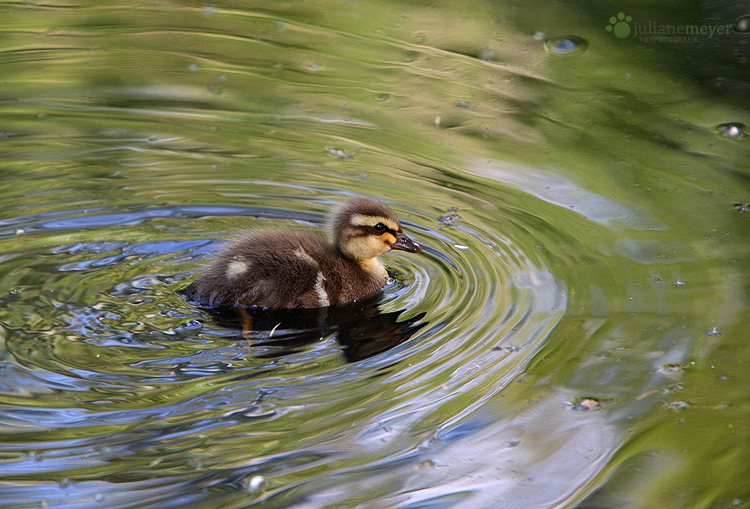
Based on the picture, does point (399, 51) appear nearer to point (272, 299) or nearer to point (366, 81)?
point (366, 81)

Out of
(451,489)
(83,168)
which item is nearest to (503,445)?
(451,489)

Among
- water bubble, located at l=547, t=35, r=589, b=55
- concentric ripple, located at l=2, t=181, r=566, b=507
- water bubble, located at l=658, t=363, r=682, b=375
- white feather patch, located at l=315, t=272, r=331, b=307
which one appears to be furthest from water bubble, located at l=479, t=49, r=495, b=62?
water bubble, located at l=658, t=363, r=682, b=375

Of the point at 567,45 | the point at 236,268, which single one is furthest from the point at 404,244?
the point at 567,45

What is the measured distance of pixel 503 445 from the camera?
11.4ft

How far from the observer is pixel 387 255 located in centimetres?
575

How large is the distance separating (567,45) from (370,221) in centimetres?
353

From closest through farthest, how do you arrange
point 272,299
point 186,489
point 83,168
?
point 186,489 < point 272,299 < point 83,168

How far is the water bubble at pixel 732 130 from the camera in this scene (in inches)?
252

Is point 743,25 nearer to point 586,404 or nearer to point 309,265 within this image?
point 309,265

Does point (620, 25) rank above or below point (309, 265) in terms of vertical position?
above

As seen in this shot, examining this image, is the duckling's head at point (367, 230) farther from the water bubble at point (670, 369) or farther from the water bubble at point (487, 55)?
the water bubble at point (487, 55)

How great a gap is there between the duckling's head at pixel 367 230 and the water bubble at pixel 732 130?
2.64 meters

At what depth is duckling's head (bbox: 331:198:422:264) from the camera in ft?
16.9

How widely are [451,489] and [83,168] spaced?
12.6ft
